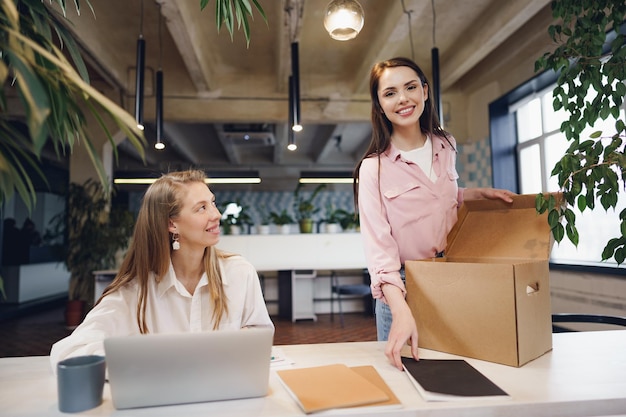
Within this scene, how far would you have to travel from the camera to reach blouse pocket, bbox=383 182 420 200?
1402 millimetres

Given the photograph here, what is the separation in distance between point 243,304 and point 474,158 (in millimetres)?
5361

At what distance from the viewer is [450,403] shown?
853 mm

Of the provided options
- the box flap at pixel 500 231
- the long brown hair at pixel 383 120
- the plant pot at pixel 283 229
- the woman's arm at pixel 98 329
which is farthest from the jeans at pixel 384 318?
the plant pot at pixel 283 229

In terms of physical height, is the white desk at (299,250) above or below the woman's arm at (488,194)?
below

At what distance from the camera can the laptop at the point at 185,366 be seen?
0.79 meters

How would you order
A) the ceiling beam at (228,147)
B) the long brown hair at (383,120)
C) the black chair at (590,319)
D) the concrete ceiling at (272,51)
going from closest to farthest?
1. the long brown hair at (383,120)
2. the black chair at (590,319)
3. the concrete ceiling at (272,51)
4. the ceiling beam at (228,147)

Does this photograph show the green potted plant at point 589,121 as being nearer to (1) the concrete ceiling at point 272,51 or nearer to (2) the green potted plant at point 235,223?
(1) the concrete ceiling at point 272,51

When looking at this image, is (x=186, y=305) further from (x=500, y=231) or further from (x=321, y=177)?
(x=321, y=177)

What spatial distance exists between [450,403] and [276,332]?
4.66m

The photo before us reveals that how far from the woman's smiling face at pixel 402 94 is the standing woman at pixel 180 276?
73 cm

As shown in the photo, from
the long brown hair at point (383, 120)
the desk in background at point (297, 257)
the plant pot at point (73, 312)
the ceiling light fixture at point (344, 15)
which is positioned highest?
the ceiling light fixture at point (344, 15)

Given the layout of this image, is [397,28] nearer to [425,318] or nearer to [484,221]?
[484,221]

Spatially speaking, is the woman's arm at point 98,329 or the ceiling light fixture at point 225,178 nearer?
the woman's arm at point 98,329

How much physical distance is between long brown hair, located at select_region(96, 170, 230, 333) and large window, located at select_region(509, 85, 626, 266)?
3605 millimetres
